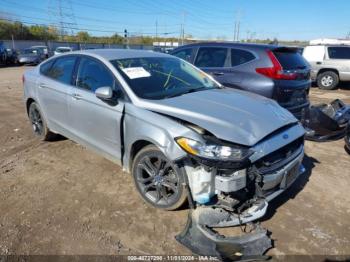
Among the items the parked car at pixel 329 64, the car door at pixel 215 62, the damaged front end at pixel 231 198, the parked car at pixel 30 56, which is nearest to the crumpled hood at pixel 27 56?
the parked car at pixel 30 56

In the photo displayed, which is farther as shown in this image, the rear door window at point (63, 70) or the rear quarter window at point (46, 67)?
the rear quarter window at point (46, 67)

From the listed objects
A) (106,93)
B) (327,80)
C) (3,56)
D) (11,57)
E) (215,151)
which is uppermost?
(106,93)

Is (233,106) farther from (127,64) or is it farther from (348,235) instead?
(348,235)

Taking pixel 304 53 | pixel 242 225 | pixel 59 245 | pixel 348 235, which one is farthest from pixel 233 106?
pixel 304 53

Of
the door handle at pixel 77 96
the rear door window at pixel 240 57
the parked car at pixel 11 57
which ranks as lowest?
the parked car at pixel 11 57

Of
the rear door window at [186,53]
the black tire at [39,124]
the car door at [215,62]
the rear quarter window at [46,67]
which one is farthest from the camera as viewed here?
the rear door window at [186,53]

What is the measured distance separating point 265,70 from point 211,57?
54.0 inches

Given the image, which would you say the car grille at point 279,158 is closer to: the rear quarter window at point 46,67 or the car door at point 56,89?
the car door at point 56,89

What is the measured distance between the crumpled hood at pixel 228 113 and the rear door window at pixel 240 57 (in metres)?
2.36

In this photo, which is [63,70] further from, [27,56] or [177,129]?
[27,56]

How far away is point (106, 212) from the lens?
3428 mm

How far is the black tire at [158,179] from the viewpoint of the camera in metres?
3.19

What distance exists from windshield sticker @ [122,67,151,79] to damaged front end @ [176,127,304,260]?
1.37m

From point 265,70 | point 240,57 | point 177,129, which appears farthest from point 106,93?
point 240,57
